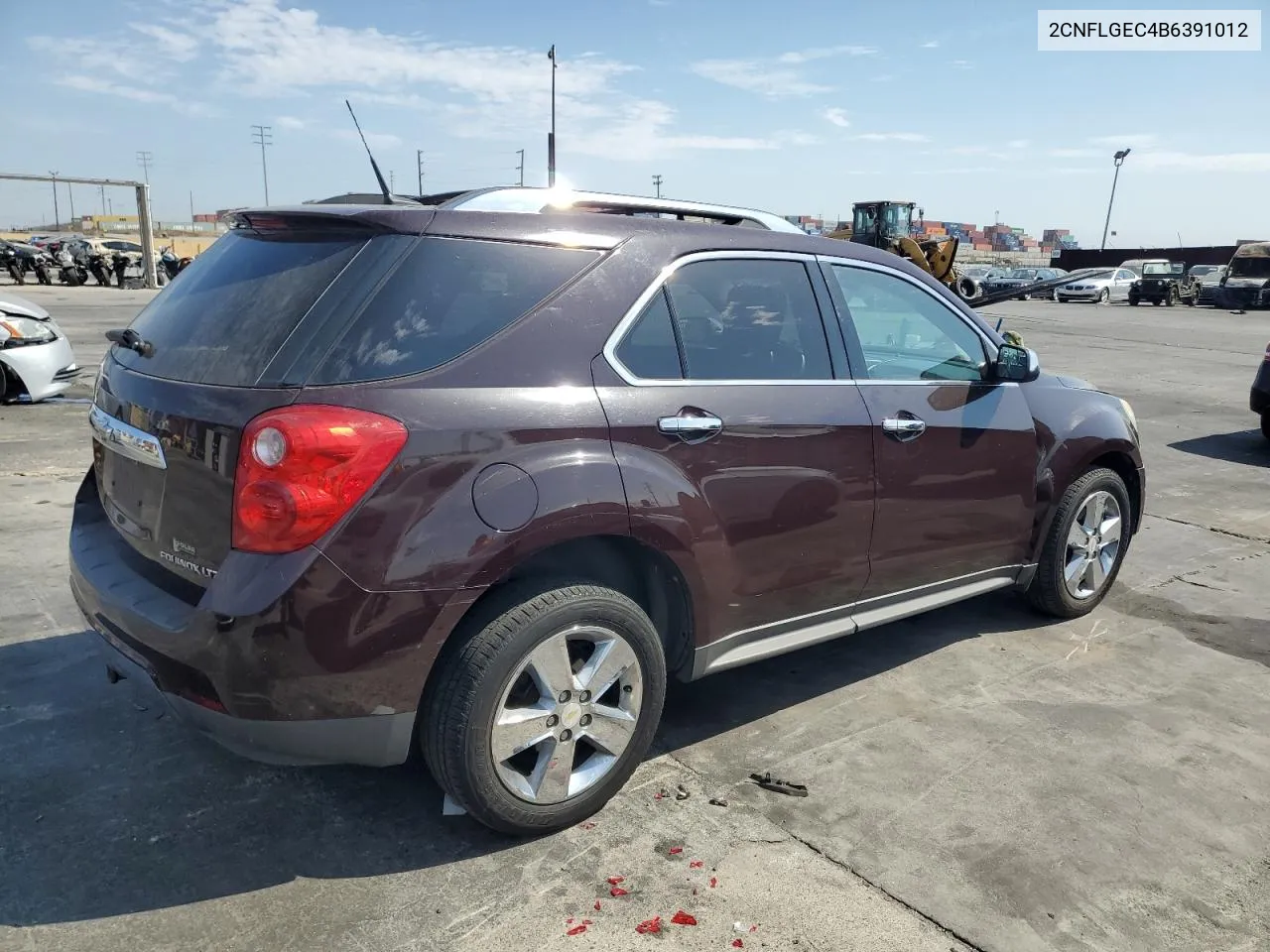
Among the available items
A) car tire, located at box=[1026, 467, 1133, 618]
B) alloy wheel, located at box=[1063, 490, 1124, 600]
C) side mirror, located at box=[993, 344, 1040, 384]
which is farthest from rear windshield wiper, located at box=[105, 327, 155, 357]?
alloy wheel, located at box=[1063, 490, 1124, 600]

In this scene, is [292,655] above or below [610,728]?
above

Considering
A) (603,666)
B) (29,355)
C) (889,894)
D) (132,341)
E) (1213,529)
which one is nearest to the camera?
(889,894)

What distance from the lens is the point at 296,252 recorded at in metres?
2.75

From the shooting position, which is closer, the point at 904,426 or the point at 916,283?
the point at 904,426

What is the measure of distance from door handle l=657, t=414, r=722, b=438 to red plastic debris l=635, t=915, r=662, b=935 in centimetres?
132

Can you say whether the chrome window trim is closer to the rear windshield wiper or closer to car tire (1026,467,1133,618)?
car tire (1026,467,1133,618)

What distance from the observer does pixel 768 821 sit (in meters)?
2.91

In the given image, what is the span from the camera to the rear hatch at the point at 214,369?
8.07 feet

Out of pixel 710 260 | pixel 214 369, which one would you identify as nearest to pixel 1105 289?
pixel 710 260

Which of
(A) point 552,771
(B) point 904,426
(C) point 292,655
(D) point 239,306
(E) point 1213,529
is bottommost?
(E) point 1213,529

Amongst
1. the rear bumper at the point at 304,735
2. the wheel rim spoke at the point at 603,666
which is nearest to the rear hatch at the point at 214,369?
the rear bumper at the point at 304,735

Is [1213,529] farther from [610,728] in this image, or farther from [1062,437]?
[610,728]

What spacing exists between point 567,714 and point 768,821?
2.35 ft

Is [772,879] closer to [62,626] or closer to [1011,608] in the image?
[1011,608]
